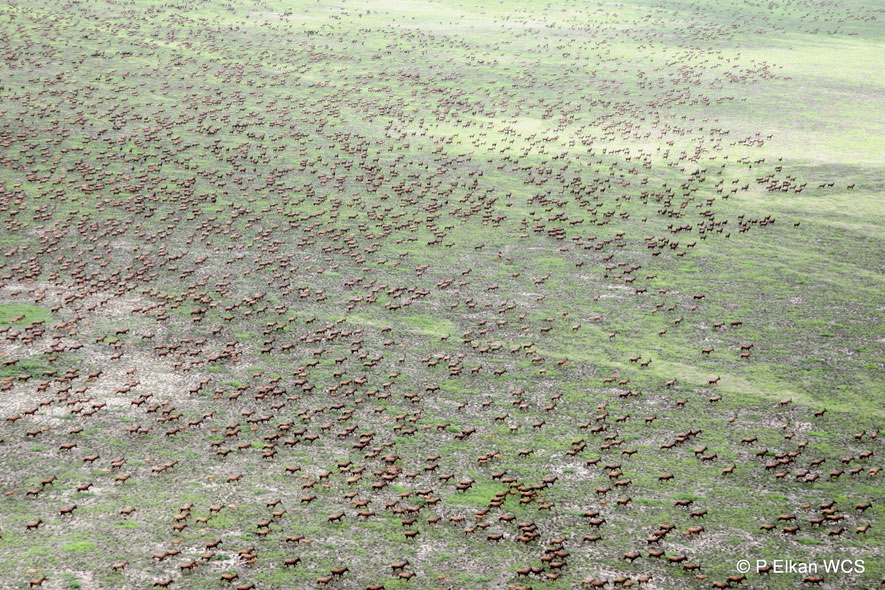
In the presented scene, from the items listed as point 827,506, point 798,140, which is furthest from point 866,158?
point 827,506

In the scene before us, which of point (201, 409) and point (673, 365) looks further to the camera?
point (673, 365)

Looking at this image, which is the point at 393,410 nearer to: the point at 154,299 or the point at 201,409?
the point at 201,409

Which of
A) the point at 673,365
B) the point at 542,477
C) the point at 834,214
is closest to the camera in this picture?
the point at 542,477

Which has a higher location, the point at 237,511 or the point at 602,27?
the point at 602,27

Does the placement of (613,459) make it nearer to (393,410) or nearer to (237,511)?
(393,410)

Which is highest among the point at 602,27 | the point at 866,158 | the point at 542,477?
the point at 602,27

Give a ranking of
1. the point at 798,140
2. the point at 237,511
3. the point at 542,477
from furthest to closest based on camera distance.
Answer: the point at 798,140, the point at 542,477, the point at 237,511
